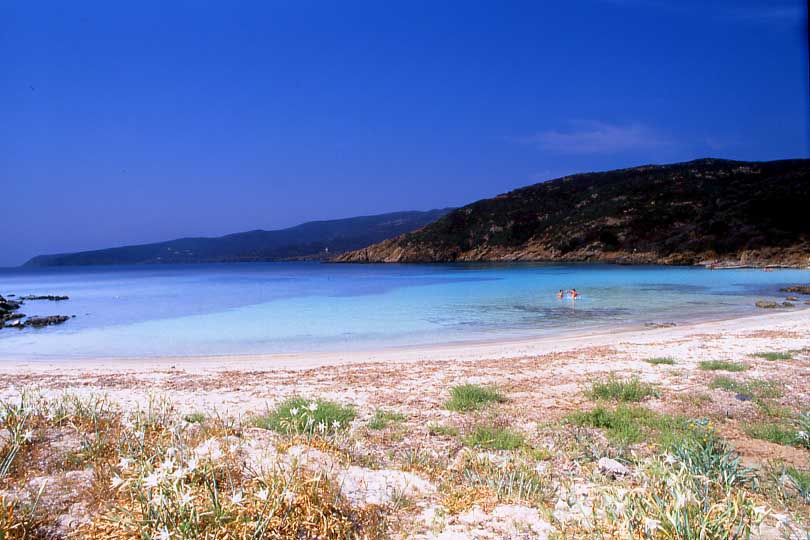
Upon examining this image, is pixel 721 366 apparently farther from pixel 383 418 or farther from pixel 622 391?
pixel 383 418

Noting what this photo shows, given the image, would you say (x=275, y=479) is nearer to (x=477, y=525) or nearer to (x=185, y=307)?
(x=477, y=525)

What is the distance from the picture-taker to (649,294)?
2873 cm

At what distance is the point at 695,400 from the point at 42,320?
25713 millimetres

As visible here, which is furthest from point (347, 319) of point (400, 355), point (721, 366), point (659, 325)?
point (721, 366)

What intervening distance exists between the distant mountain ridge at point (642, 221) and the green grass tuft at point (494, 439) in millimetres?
58859

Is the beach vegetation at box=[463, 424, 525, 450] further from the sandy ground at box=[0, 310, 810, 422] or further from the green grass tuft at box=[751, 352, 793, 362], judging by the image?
the green grass tuft at box=[751, 352, 793, 362]

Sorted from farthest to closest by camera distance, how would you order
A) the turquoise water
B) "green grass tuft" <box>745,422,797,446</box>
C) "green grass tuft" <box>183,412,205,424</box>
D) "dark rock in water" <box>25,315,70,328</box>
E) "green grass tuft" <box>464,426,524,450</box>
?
"dark rock in water" <box>25,315,70,328</box>, the turquoise water, "green grass tuft" <box>183,412,205,424</box>, "green grass tuft" <box>745,422,797,446</box>, "green grass tuft" <box>464,426,524,450</box>

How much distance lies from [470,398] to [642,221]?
3282 inches

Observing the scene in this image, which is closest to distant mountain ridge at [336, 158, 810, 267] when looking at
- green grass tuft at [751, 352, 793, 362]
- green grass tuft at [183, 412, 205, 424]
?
green grass tuft at [751, 352, 793, 362]

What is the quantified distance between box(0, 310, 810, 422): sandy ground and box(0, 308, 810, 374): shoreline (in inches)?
1.1

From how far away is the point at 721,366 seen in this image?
8.50 meters

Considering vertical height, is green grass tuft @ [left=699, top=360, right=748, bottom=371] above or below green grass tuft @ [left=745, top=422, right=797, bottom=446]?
below

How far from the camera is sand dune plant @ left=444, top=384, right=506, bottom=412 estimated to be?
20.8 feet

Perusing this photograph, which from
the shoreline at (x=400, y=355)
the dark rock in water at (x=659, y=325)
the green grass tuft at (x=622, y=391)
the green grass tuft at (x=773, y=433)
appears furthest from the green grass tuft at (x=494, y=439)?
the dark rock in water at (x=659, y=325)
